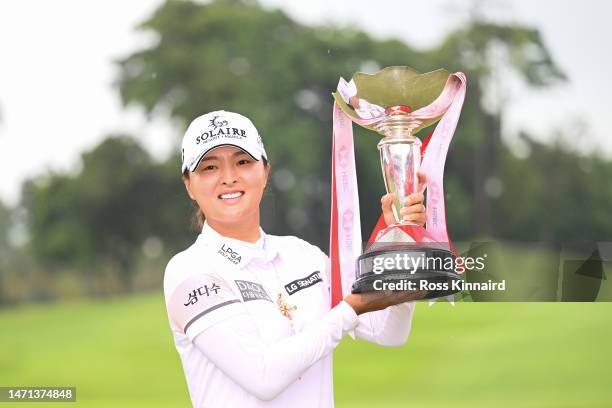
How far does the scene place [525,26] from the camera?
19.2m

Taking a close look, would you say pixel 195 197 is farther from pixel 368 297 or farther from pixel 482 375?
pixel 482 375

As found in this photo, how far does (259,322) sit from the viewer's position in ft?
6.93

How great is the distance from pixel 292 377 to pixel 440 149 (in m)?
0.85

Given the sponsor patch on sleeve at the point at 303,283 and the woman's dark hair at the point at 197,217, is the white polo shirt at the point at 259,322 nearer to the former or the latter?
the sponsor patch on sleeve at the point at 303,283

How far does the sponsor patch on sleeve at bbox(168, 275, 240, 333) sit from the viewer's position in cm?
204

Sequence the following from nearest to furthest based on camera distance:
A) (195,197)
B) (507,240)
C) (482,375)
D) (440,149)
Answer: (195,197), (440,149), (482,375), (507,240)

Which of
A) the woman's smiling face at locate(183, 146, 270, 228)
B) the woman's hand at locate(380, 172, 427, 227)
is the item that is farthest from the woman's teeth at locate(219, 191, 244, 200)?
the woman's hand at locate(380, 172, 427, 227)

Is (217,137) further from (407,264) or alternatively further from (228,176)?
(407,264)

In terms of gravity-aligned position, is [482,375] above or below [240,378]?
above

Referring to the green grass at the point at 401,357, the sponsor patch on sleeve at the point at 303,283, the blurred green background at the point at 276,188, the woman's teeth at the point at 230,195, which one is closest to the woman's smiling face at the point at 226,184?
the woman's teeth at the point at 230,195

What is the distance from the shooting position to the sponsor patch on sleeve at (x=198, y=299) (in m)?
2.04

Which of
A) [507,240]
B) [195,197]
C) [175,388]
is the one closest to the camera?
[195,197]

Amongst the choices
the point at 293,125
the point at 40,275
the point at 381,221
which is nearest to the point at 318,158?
the point at 293,125

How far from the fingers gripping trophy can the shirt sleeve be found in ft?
0.58
